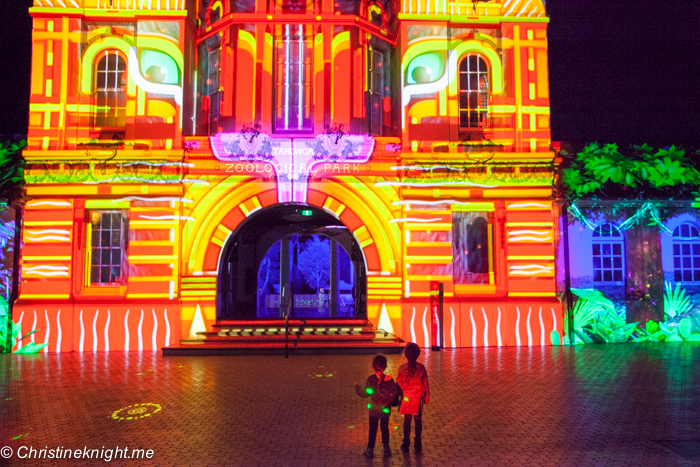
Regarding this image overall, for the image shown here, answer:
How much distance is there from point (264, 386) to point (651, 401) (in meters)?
6.07

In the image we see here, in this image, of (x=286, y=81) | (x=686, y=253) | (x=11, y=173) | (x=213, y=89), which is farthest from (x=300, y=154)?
(x=686, y=253)

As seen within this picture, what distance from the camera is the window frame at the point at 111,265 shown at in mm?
15438

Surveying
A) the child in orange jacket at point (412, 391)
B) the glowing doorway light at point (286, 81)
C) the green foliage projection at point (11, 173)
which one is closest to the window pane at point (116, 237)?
the green foliage projection at point (11, 173)

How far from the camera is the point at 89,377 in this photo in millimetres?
11109

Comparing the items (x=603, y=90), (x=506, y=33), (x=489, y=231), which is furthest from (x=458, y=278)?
(x=603, y=90)

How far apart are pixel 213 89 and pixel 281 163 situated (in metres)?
3.18

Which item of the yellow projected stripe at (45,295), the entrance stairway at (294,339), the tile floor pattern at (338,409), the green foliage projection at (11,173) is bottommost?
the tile floor pattern at (338,409)

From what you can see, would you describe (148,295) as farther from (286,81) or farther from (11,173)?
(286,81)

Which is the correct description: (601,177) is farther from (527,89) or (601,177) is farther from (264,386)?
(264,386)

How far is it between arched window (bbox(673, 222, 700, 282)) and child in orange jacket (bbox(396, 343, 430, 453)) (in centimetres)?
1318

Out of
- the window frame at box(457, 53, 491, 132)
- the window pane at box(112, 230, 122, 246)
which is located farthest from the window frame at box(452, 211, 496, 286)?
the window pane at box(112, 230, 122, 246)

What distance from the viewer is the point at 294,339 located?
47.4 ft

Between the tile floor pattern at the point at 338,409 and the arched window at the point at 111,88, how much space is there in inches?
257

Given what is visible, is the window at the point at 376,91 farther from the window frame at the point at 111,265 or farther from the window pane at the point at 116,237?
the window pane at the point at 116,237
